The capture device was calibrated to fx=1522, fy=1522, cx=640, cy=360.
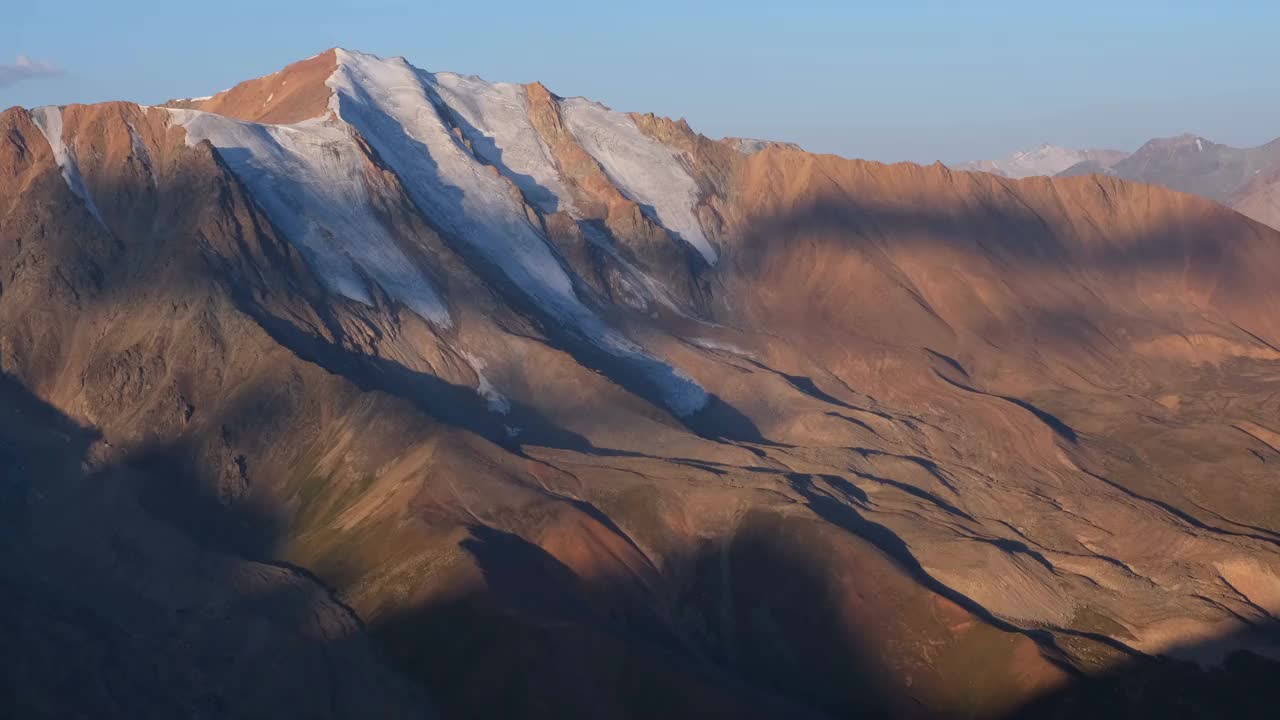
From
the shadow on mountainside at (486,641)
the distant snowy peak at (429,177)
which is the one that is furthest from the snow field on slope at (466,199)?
the shadow on mountainside at (486,641)

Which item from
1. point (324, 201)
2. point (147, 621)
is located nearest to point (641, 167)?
point (324, 201)

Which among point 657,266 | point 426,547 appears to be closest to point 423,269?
point 657,266

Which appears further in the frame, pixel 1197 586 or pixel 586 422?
pixel 586 422

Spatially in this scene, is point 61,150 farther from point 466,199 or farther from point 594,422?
point 594,422

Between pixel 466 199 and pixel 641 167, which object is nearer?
pixel 466 199

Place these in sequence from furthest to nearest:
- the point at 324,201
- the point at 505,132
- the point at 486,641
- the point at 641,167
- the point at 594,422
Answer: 1. the point at 641,167
2. the point at 505,132
3. the point at 324,201
4. the point at 594,422
5. the point at 486,641

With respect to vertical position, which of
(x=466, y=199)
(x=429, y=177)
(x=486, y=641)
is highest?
(x=429, y=177)

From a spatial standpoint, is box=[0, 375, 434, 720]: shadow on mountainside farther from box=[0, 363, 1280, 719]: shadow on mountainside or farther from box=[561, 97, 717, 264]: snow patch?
box=[561, 97, 717, 264]: snow patch

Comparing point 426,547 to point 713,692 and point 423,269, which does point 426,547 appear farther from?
point 423,269
